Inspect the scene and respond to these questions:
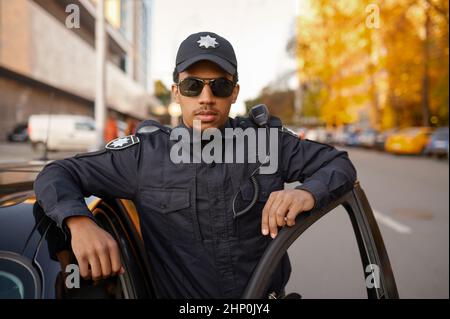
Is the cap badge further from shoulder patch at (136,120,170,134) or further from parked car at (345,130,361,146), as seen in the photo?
parked car at (345,130,361,146)

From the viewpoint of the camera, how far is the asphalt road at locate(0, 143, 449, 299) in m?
3.50

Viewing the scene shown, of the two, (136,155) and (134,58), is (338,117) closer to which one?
(134,58)

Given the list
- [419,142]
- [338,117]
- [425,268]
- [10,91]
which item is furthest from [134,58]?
[425,268]

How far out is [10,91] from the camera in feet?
76.3

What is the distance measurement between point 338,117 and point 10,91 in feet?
82.6

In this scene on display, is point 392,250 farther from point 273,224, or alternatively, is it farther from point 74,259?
point 74,259

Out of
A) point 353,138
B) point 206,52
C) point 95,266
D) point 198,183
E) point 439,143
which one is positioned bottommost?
point 95,266

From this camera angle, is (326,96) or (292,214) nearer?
(292,214)

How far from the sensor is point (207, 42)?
1.59 metres

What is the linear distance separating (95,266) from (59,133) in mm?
4651

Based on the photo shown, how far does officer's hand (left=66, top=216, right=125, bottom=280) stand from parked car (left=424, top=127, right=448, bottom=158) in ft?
56.8

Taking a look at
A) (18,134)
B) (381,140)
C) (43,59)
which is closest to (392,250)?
(381,140)

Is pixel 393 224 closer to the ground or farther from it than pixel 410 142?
closer to the ground
